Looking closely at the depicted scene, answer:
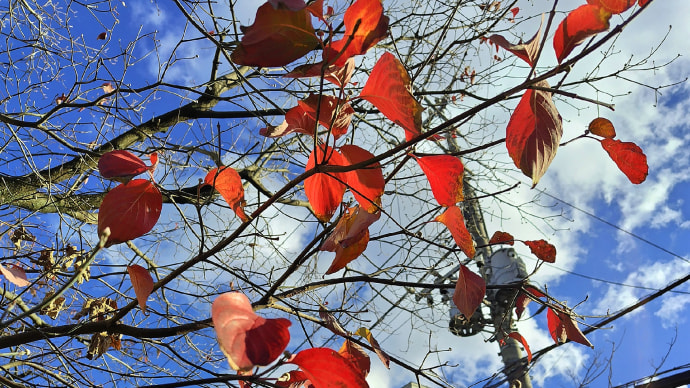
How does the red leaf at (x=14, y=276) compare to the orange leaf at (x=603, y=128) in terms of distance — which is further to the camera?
the red leaf at (x=14, y=276)

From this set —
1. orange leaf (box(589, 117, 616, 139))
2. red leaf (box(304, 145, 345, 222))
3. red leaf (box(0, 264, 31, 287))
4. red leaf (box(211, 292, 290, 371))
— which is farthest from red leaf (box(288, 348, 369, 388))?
red leaf (box(0, 264, 31, 287))

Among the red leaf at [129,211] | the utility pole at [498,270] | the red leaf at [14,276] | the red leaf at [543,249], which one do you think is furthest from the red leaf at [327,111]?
the utility pole at [498,270]

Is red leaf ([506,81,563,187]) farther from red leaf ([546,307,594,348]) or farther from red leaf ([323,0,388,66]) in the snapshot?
red leaf ([546,307,594,348])

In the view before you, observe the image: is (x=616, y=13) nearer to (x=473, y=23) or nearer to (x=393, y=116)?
A: (x=393, y=116)

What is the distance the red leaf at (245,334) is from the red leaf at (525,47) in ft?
1.25

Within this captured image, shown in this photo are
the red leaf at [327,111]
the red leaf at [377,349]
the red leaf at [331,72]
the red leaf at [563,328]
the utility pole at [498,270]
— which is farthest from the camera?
the utility pole at [498,270]

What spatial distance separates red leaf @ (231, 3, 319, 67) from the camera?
543 millimetres

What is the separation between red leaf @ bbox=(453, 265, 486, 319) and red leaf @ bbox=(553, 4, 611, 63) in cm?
41

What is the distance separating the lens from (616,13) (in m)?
0.52

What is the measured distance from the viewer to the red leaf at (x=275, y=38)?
1.78ft

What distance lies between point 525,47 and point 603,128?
255 mm

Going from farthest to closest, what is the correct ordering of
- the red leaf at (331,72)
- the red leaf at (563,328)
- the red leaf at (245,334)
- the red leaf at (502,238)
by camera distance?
the red leaf at (502,238), the red leaf at (563,328), the red leaf at (331,72), the red leaf at (245,334)

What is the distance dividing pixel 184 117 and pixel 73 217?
2.39 ft

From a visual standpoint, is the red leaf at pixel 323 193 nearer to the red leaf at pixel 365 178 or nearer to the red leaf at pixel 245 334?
the red leaf at pixel 365 178
